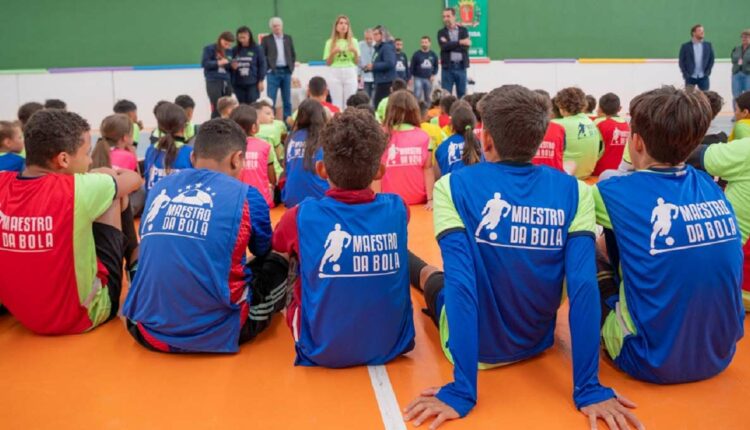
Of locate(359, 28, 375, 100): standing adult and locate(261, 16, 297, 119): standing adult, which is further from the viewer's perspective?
locate(359, 28, 375, 100): standing adult

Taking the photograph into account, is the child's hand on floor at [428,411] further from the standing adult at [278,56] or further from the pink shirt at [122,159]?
the standing adult at [278,56]

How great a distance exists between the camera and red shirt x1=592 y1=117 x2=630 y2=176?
6.83 meters

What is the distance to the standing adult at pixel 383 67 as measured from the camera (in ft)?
35.1

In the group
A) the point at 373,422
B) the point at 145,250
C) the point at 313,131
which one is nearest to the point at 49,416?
the point at 145,250

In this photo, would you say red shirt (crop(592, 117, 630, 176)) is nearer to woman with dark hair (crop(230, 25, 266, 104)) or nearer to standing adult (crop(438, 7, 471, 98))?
standing adult (crop(438, 7, 471, 98))

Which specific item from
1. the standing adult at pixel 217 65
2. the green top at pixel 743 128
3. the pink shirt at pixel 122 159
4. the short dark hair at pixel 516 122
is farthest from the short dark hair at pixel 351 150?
the standing adult at pixel 217 65

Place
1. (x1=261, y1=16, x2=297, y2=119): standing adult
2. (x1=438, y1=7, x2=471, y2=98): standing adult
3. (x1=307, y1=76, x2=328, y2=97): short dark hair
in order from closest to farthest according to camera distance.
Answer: (x1=307, y1=76, x2=328, y2=97): short dark hair, (x1=261, y1=16, x2=297, y2=119): standing adult, (x1=438, y1=7, x2=471, y2=98): standing adult

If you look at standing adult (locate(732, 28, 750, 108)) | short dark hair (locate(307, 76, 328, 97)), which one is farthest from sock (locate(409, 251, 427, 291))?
standing adult (locate(732, 28, 750, 108))

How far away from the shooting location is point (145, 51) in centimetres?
1341

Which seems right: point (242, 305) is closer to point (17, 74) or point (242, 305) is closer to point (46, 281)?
point (46, 281)

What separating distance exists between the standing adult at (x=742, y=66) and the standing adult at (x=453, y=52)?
5860mm

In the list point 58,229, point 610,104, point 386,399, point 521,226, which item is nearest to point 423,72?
point 610,104

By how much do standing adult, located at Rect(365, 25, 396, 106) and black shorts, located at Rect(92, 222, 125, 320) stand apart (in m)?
8.24

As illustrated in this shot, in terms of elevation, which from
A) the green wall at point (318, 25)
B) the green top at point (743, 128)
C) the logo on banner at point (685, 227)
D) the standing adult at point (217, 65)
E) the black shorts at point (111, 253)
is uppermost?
the green wall at point (318, 25)
